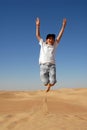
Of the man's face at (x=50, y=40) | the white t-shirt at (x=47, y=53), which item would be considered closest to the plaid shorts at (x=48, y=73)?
the white t-shirt at (x=47, y=53)

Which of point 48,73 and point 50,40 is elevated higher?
point 50,40

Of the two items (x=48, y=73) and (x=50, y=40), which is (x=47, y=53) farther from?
(x=48, y=73)

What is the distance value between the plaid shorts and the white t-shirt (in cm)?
11

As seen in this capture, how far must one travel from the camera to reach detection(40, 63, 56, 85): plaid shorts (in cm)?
713

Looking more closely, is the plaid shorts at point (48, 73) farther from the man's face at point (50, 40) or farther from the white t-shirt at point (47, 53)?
the man's face at point (50, 40)

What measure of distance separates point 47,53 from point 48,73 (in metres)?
0.54

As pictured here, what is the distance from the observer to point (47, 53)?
709 cm

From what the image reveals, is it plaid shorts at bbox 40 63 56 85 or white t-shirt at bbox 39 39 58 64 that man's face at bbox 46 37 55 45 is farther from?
plaid shorts at bbox 40 63 56 85

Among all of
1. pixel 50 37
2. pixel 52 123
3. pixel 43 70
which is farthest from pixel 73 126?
pixel 50 37

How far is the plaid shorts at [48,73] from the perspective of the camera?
713cm

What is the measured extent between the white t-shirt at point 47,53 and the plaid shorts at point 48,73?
0.36ft

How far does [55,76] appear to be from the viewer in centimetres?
714

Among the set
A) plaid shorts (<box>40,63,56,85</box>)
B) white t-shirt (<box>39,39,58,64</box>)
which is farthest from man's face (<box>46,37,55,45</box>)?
plaid shorts (<box>40,63,56,85</box>)

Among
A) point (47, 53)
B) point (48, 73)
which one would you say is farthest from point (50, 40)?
point (48, 73)
